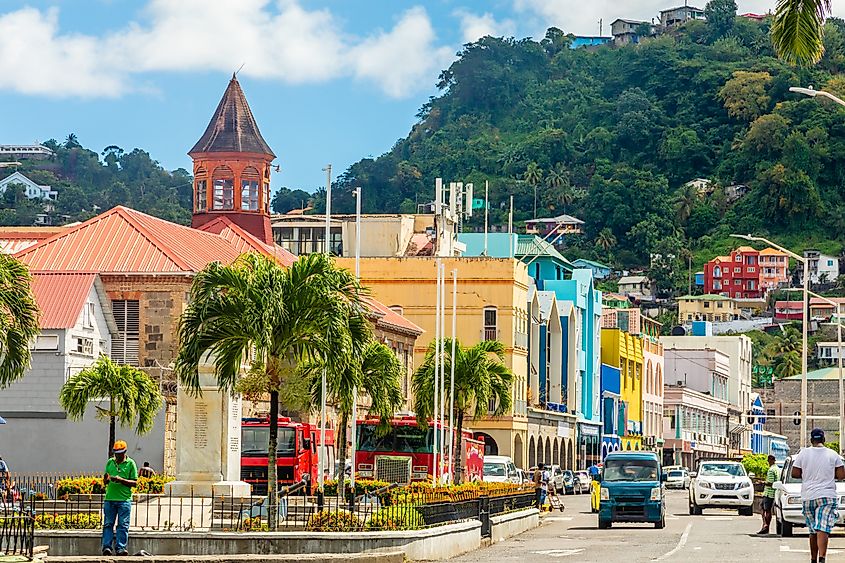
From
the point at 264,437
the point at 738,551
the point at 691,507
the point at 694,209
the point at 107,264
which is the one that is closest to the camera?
the point at 738,551

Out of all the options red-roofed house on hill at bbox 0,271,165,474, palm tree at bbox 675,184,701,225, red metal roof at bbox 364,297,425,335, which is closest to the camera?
red-roofed house on hill at bbox 0,271,165,474

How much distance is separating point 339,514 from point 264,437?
1940 cm

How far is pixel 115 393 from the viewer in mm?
47562

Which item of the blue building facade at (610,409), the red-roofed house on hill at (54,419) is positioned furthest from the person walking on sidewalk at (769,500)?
the blue building facade at (610,409)

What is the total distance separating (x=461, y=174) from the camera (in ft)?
652

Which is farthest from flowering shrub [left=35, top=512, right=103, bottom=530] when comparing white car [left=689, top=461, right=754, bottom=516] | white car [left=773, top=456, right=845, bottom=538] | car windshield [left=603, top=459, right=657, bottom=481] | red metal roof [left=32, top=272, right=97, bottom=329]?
white car [left=689, top=461, right=754, bottom=516]

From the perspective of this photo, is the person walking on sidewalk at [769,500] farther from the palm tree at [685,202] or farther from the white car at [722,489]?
the palm tree at [685,202]

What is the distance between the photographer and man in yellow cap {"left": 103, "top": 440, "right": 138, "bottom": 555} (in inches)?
961

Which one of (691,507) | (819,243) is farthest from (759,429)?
(691,507)

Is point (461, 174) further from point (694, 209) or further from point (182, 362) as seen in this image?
point (182, 362)

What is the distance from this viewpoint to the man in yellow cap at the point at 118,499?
80.1 feet

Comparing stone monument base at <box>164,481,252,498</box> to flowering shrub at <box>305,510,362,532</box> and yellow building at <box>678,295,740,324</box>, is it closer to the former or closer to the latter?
flowering shrub at <box>305,510,362,532</box>

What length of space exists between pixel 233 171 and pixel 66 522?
48486 millimetres

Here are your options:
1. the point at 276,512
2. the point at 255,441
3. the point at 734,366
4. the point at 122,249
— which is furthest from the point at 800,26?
the point at 734,366
